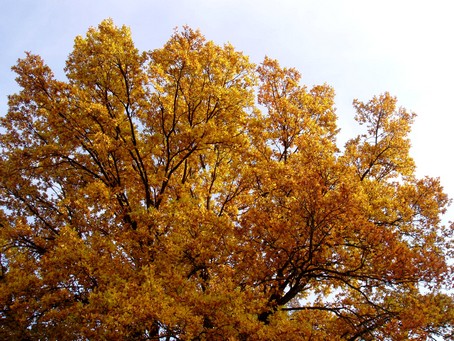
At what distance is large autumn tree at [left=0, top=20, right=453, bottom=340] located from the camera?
350 inches

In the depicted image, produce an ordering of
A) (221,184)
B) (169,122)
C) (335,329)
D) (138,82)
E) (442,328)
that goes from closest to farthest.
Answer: (442,328) → (335,329) → (138,82) → (169,122) → (221,184)

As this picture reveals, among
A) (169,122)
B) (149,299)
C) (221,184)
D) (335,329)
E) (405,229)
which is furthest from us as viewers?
(221,184)

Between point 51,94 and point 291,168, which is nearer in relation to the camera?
point 291,168

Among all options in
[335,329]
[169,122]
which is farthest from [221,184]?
[335,329]

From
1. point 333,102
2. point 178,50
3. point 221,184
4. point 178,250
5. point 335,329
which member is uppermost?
point 333,102

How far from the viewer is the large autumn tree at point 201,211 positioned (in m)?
8.90

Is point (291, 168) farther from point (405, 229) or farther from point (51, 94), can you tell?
point (51, 94)

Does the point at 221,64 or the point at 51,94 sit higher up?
the point at 221,64

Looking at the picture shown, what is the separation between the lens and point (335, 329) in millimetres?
10281

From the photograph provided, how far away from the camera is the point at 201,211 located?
1052cm

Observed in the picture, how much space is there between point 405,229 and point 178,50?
7.95m

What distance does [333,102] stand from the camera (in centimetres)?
1475

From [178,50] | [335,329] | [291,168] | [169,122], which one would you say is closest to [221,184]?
[169,122]

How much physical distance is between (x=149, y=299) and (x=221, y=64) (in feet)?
24.3
